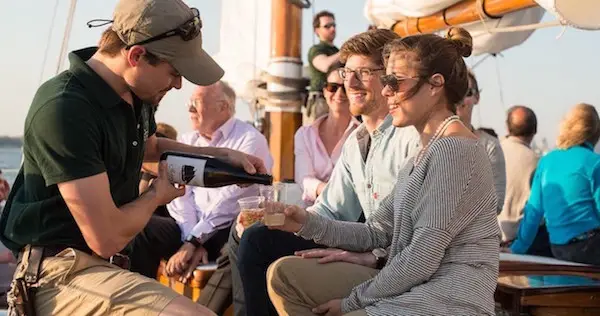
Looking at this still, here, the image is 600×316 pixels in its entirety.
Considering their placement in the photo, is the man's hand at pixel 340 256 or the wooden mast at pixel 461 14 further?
the wooden mast at pixel 461 14

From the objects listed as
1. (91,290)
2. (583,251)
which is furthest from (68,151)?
(583,251)

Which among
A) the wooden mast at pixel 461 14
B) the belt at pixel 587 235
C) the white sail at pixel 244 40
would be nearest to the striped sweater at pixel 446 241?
the belt at pixel 587 235

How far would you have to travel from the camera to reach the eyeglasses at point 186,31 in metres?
2.27

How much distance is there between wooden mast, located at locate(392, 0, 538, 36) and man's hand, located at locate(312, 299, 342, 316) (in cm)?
→ 260

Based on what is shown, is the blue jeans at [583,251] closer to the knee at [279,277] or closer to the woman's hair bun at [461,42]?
the woman's hair bun at [461,42]

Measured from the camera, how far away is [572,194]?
4.25m

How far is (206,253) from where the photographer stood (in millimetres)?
3789

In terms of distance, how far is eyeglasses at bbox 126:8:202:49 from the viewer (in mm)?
2274

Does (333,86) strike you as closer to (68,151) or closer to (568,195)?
(568,195)

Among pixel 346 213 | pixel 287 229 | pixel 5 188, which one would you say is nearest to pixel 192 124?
pixel 5 188

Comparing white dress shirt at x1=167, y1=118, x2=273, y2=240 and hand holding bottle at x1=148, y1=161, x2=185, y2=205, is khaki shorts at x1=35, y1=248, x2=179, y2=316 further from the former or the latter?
white dress shirt at x1=167, y1=118, x2=273, y2=240

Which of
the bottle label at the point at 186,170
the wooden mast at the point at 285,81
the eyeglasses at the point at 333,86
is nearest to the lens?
the bottle label at the point at 186,170

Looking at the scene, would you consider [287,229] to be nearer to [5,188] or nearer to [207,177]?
[207,177]

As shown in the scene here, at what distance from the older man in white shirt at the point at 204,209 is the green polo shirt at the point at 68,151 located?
1352 millimetres
